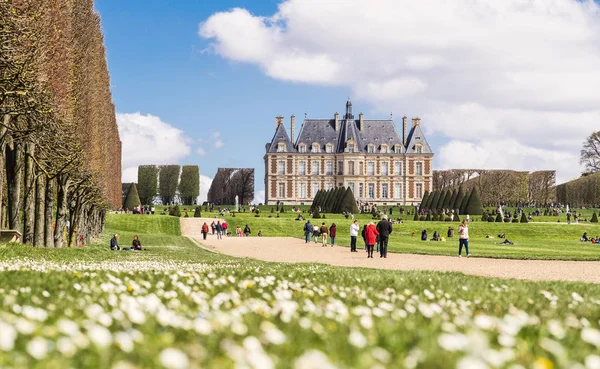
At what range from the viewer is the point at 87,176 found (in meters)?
27.1

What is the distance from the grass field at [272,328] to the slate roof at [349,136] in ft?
302

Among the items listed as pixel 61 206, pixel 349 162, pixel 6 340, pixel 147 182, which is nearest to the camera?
pixel 6 340

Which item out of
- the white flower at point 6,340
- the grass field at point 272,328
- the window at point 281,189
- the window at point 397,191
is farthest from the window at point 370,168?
the white flower at point 6,340

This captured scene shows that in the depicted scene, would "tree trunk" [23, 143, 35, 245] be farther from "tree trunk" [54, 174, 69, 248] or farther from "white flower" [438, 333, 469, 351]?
"white flower" [438, 333, 469, 351]

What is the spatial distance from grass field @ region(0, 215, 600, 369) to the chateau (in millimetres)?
90972

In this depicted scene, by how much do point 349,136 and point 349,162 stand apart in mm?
3980

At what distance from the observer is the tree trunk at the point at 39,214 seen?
21172mm

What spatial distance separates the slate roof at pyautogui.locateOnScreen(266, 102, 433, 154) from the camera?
99.6m

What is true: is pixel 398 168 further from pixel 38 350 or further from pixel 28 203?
pixel 38 350

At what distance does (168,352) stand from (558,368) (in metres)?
2.11

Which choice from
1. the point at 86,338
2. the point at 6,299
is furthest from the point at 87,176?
the point at 86,338

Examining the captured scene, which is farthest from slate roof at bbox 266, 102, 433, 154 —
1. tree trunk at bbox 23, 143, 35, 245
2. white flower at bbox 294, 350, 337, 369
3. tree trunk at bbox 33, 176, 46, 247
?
white flower at bbox 294, 350, 337, 369

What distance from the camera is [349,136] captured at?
3907 inches

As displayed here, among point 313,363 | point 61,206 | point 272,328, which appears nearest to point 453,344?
point 313,363
